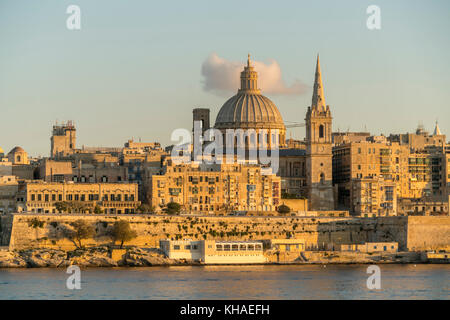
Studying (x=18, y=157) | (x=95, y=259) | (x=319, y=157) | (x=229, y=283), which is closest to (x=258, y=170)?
(x=319, y=157)

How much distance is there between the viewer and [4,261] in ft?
249

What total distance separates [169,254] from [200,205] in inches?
580

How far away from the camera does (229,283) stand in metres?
64.9

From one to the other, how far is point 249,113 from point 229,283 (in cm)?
4351

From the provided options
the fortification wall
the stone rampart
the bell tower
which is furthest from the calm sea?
the bell tower

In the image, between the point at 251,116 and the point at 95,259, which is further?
the point at 251,116

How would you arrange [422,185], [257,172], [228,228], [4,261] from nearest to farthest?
[4,261]
[228,228]
[257,172]
[422,185]

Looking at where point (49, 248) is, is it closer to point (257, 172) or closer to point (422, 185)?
point (257, 172)

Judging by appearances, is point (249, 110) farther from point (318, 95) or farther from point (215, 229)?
point (215, 229)

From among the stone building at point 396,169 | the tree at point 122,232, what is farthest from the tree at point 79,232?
the stone building at point 396,169

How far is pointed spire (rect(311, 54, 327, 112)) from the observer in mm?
100125

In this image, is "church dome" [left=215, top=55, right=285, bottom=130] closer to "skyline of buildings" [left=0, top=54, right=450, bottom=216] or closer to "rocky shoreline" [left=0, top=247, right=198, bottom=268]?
"skyline of buildings" [left=0, top=54, right=450, bottom=216]

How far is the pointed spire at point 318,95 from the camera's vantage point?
10012cm
